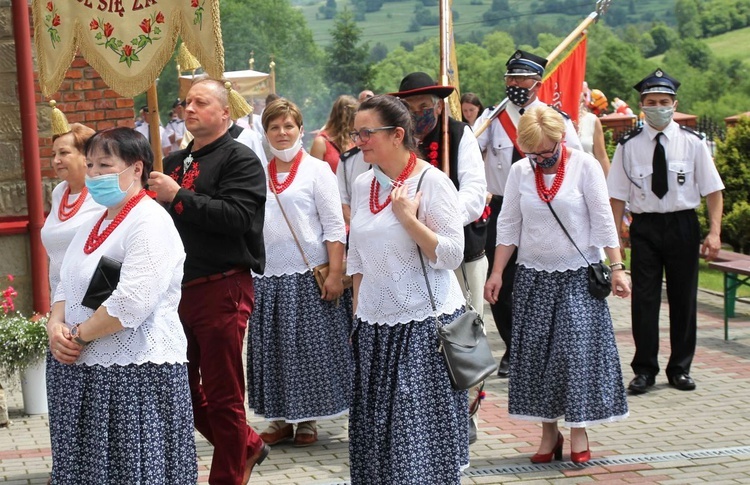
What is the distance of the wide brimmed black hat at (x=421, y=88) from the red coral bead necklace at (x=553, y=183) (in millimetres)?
668

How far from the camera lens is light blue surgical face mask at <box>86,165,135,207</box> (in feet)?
15.5

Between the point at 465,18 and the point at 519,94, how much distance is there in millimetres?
134251

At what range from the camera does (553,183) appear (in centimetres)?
668

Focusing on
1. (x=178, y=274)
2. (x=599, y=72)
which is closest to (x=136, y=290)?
(x=178, y=274)

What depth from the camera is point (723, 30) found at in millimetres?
118125

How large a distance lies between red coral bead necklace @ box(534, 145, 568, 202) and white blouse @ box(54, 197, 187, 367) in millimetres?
2543

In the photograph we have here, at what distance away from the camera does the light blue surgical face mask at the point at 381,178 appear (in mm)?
5325

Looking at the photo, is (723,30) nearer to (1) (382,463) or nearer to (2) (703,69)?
(2) (703,69)

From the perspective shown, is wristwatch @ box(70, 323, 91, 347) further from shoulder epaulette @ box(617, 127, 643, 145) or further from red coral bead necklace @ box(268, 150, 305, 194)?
shoulder epaulette @ box(617, 127, 643, 145)

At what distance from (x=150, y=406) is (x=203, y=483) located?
1.92 metres

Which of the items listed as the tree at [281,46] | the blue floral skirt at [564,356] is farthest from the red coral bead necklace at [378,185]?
the tree at [281,46]

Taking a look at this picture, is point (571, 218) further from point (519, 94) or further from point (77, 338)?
point (77, 338)

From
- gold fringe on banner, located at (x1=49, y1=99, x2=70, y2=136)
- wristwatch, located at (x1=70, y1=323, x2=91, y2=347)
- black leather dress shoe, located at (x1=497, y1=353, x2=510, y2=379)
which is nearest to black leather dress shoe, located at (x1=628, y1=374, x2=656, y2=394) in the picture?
black leather dress shoe, located at (x1=497, y1=353, x2=510, y2=379)

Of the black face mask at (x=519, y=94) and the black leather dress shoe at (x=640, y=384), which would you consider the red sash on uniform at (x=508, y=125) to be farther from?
the black leather dress shoe at (x=640, y=384)
